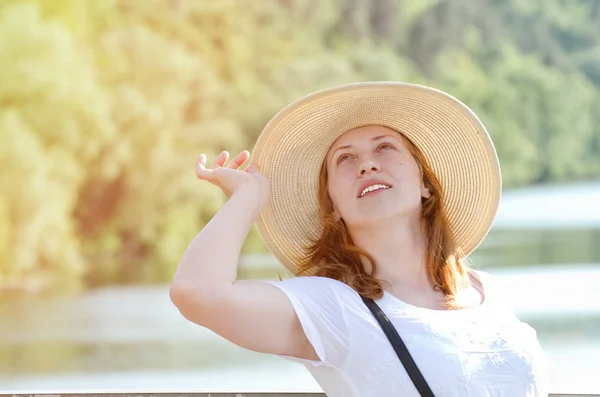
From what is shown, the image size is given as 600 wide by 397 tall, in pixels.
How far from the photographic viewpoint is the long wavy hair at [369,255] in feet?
3.57

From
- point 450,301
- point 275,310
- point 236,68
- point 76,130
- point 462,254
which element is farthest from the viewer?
point 236,68

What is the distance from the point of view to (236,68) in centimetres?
1149

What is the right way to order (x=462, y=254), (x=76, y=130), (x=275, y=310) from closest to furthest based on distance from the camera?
(x=275, y=310) < (x=462, y=254) < (x=76, y=130)

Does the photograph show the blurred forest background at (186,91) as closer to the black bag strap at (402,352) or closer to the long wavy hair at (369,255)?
the long wavy hair at (369,255)

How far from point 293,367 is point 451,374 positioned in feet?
15.7

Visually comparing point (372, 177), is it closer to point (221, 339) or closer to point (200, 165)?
point (200, 165)

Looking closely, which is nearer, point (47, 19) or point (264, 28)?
point (47, 19)

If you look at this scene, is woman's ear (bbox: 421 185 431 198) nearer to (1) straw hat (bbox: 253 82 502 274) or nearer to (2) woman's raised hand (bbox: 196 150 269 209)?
(1) straw hat (bbox: 253 82 502 274)

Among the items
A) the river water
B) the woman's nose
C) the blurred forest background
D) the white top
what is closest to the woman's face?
the woman's nose

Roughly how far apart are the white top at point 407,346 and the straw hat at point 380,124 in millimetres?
209

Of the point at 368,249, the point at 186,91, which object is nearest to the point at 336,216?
the point at 368,249

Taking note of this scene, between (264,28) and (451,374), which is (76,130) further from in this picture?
(451,374)

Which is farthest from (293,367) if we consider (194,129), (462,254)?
(194,129)

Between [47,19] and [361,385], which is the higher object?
[47,19]
